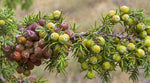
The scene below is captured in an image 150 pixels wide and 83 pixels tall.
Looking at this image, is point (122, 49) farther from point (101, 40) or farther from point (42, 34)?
point (42, 34)

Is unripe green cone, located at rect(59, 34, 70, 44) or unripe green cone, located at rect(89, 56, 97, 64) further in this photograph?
unripe green cone, located at rect(89, 56, 97, 64)

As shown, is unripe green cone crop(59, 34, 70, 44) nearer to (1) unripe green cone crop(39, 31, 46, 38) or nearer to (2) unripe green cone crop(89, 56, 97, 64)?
(1) unripe green cone crop(39, 31, 46, 38)

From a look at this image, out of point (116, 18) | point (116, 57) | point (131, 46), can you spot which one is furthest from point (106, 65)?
point (116, 18)

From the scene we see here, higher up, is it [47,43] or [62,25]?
[62,25]

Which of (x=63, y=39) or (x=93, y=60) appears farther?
(x=93, y=60)

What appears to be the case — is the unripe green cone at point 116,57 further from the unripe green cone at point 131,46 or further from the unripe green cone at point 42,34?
the unripe green cone at point 42,34

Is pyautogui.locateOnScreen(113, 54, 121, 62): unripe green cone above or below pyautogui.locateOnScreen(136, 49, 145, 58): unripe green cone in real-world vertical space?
below

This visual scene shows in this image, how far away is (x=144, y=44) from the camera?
127 centimetres

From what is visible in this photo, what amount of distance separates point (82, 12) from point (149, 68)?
31.2 ft

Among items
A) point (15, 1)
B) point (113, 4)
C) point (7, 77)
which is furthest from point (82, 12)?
point (7, 77)

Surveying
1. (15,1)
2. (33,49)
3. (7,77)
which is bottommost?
(7,77)

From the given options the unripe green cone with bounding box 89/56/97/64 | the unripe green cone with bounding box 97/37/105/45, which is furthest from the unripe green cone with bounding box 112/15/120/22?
the unripe green cone with bounding box 89/56/97/64

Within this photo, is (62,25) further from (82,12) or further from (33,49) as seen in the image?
(82,12)

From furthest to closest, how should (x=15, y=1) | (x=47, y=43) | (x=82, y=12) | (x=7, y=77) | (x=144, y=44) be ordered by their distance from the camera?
(x=82, y=12) → (x=15, y=1) → (x=7, y=77) → (x=144, y=44) → (x=47, y=43)
